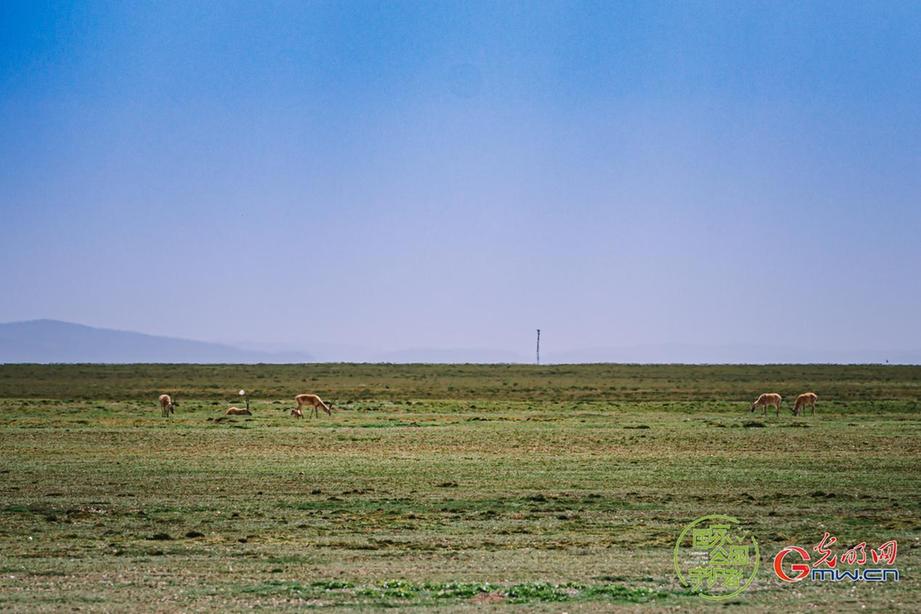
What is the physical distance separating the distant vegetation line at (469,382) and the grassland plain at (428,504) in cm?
1923

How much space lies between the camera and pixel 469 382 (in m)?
84.8

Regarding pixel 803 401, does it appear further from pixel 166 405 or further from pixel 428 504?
pixel 428 504

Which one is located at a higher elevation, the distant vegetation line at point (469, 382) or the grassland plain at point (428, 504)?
the distant vegetation line at point (469, 382)

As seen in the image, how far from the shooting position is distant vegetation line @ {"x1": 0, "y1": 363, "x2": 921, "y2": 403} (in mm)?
64688

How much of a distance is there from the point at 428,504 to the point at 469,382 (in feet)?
218

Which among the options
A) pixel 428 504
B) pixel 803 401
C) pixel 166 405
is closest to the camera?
pixel 428 504

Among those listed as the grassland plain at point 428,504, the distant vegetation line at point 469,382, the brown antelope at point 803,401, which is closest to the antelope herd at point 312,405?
the brown antelope at point 803,401

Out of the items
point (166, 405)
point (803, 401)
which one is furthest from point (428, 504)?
point (803, 401)

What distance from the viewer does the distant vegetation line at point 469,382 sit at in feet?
212

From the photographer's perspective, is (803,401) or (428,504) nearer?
(428,504)

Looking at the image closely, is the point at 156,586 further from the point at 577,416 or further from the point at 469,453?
the point at 577,416

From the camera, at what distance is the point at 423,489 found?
20406 millimetres

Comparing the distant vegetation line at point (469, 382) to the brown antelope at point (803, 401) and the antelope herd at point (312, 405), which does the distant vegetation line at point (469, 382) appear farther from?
the antelope herd at point (312, 405)

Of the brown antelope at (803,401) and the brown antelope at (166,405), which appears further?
the brown antelope at (803,401)
